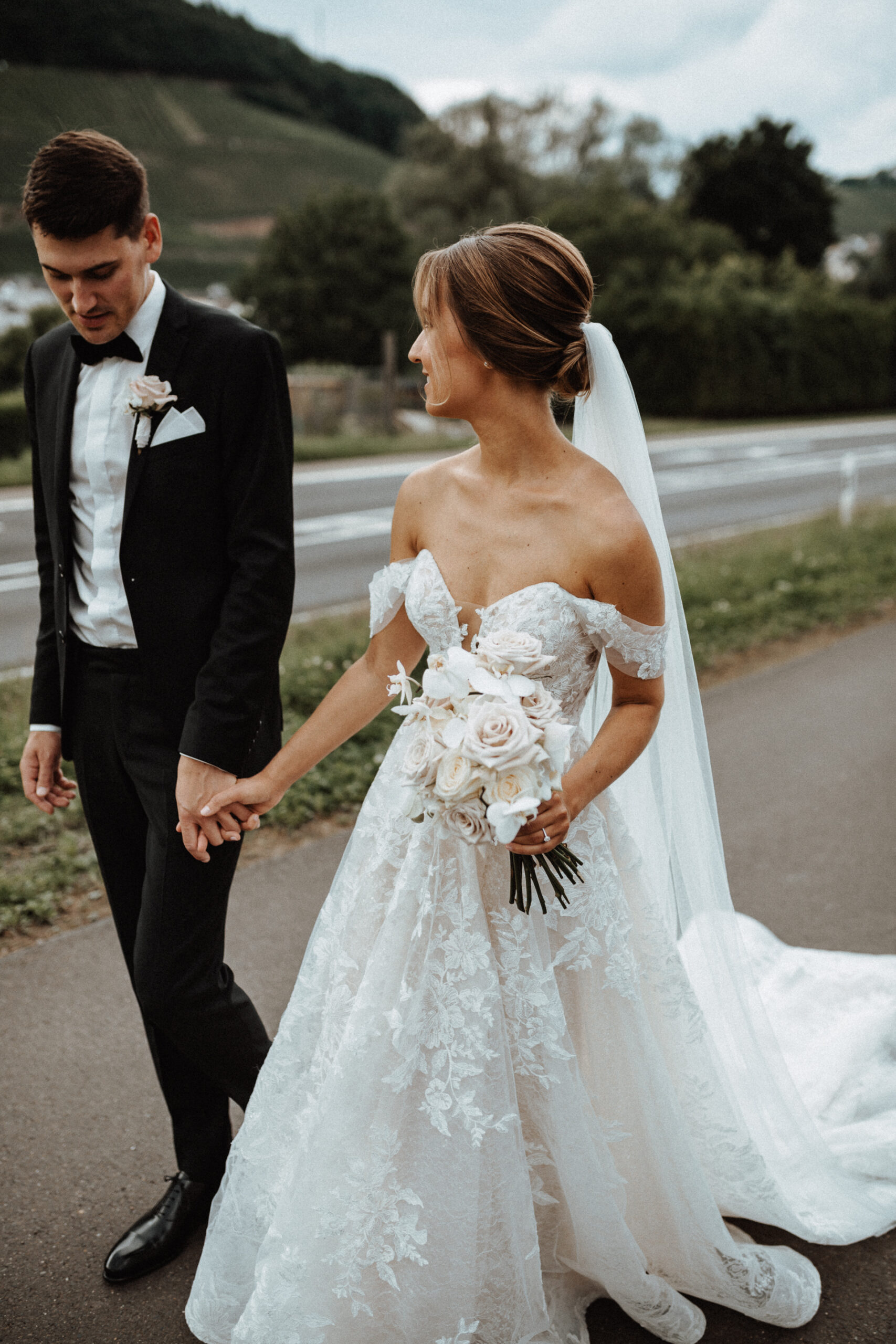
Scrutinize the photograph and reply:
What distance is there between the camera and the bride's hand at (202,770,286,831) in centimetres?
216

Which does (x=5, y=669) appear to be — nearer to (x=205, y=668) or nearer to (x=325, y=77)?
(x=205, y=668)

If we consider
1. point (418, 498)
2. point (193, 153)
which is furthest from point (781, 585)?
point (193, 153)

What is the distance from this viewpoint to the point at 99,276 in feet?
7.04

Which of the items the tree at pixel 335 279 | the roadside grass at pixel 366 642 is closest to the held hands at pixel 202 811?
the roadside grass at pixel 366 642

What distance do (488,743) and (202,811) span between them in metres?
0.68

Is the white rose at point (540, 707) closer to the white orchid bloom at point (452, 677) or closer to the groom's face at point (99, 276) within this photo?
the white orchid bloom at point (452, 677)

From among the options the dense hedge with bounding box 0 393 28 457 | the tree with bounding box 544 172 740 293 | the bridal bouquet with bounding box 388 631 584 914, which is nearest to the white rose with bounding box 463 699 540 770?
the bridal bouquet with bounding box 388 631 584 914

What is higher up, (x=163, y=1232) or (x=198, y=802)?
A: (x=198, y=802)

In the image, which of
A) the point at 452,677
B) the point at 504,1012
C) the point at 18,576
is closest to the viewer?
the point at 452,677

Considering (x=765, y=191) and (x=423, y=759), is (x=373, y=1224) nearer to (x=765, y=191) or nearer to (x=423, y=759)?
(x=423, y=759)

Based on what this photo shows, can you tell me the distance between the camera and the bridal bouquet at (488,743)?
5.83 ft

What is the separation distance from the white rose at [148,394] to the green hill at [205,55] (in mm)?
85116

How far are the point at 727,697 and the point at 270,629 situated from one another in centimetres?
520

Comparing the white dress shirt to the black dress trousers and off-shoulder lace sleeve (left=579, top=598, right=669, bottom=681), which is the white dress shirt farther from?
off-shoulder lace sleeve (left=579, top=598, right=669, bottom=681)
